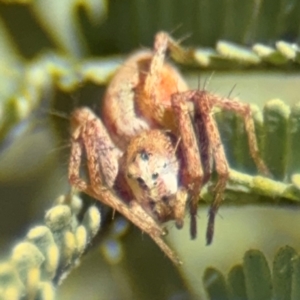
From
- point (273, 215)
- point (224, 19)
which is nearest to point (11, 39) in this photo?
point (224, 19)

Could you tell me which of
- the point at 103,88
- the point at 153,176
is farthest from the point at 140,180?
the point at 103,88

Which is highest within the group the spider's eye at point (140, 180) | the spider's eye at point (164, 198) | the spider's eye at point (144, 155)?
the spider's eye at point (144, 155)

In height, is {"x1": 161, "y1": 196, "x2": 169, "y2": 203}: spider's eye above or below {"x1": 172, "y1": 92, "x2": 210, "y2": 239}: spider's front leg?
below

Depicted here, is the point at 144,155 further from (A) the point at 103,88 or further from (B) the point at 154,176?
(A) the point at 103,88

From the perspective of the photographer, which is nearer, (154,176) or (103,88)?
(154,176)

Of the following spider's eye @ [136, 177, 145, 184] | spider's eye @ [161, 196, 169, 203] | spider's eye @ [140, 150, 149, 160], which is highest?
spider's eye @ [140, 150, 149, 160]

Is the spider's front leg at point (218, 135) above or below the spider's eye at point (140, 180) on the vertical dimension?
above
